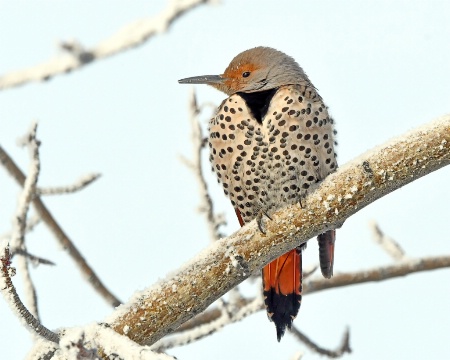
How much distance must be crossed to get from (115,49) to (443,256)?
2.22 meters

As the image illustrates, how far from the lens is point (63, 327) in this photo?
8.23 feet

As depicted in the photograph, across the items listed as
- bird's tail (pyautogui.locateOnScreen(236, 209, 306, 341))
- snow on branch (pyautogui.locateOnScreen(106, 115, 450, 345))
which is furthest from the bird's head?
snow on branch (pyautogui.locateOnScreen(106, 115, 450, 345))

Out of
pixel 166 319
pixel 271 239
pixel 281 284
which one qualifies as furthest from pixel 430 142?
pixel 281 284

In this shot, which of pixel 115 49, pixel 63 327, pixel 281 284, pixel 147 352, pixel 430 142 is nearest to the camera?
pixel 147 352

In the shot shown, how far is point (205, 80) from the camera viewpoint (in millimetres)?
4566

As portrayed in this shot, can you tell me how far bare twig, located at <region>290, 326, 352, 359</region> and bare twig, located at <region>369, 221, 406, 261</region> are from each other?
517mm

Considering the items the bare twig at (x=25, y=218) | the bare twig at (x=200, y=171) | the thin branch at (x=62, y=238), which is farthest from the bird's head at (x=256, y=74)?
the bare twig at (x=25, y=218)

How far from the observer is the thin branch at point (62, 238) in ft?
12.8

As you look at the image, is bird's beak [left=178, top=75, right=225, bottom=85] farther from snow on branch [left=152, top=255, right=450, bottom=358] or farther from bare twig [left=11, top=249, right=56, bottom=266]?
bare twig [left=11, top=249, right=56, bottom=266]

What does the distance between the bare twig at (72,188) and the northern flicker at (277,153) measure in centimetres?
67

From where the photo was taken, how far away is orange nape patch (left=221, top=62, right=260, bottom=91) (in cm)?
443

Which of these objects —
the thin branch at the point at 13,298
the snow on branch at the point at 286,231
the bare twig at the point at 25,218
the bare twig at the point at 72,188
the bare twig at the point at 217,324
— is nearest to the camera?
the thin branch at the point at 13,298

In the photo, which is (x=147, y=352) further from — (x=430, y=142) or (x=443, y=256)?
(x=443, y=256)

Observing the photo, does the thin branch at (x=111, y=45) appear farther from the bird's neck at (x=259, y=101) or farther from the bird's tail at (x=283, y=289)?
the bird's tail at (x=283, y=289)
